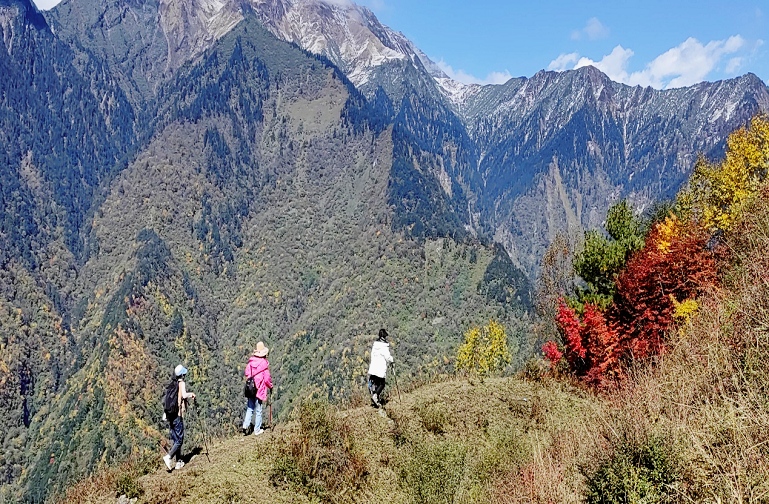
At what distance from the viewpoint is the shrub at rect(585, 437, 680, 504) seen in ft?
24.2

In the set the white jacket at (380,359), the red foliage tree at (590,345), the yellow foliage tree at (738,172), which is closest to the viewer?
the white jacket at (380,359)

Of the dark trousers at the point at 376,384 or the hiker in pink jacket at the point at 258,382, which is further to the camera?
the dark trousers at the point at 376,384

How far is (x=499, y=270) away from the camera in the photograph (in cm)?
15350

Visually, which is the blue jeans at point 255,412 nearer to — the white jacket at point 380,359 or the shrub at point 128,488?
the white jacket at point 380,359

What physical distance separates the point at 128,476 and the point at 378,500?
19.7 ft

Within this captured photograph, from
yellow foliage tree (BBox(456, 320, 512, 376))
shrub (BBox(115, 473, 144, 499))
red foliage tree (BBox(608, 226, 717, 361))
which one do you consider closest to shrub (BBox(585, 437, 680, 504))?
shrub (BBox(115, 473, 144, 499))

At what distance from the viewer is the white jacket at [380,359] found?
603 inches

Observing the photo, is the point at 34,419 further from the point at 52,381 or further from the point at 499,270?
the point at 499,270

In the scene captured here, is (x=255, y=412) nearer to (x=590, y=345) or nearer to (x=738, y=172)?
(x=590, y=345)

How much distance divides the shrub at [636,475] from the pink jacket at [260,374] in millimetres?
9656

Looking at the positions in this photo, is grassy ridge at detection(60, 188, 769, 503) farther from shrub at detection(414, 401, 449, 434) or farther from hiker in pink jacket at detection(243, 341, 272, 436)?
hiker in pink jacket at detection(243, 341, 272, 436)

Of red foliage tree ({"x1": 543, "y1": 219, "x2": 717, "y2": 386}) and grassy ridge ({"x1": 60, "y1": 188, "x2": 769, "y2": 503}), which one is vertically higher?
red foliage tree ({"x1": 543, "y1": 219, "x2": 717, "y2": 386})

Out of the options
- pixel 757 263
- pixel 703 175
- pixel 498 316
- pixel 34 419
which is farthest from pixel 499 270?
pixel 34 419

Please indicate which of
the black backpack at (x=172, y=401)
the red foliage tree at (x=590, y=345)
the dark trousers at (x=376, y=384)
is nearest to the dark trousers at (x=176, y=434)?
the black backpack at (x=172, y=401)
